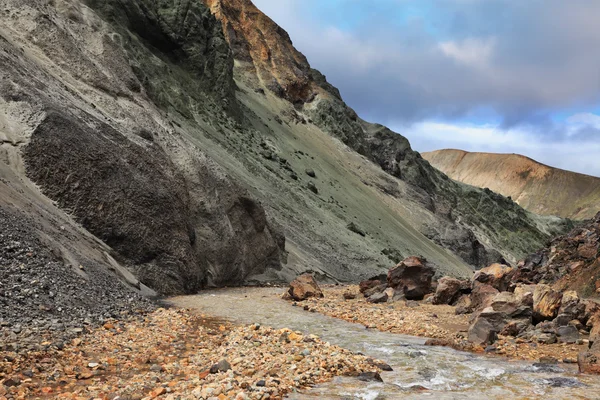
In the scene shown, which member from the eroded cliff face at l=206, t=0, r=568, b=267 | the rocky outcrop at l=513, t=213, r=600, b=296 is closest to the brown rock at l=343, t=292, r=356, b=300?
the rocky outcrop at l=513, t=213, r=600, b=296

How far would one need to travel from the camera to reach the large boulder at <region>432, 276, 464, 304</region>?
2111 centimetres

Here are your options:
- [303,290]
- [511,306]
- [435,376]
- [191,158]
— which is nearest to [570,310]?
[511,306]

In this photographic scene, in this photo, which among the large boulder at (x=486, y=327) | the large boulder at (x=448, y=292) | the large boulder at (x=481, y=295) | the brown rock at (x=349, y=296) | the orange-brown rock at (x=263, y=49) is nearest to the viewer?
the large boulder at (x=486, y=327)

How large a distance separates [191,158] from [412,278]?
12.4 metres

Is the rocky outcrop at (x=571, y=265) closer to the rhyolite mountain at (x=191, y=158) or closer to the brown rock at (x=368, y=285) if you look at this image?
the brown rock at (x=368, y=285)

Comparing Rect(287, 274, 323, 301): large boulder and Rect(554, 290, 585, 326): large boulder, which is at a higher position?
Rect(554, 290, 585, 326): large boulder

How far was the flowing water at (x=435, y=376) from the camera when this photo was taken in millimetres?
9039

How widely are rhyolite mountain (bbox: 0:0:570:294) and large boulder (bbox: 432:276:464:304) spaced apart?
10157 mm

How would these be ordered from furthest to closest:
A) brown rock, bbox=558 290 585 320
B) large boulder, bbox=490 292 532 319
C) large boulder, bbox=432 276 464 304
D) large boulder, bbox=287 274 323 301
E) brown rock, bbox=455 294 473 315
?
large boulder, bbox=287 274 323 301
large boulder, bbox=432 276 464 304
brown rock, bbox=455 294 473 315
large boulder, bbox=490 292 532 319
brown rock, bbox=558 290 585 320

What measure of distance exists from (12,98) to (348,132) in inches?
2570

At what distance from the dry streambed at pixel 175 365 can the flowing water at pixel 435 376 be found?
1.98 feet

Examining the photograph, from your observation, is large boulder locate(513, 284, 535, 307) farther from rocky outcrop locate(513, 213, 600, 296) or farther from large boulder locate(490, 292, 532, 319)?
rocky outcrop locate(513, 213, 600, 296)

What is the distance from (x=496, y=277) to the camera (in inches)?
835

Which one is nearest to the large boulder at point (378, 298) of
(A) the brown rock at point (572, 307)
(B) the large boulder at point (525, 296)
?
(B) the large boulder at point (525, 296)
